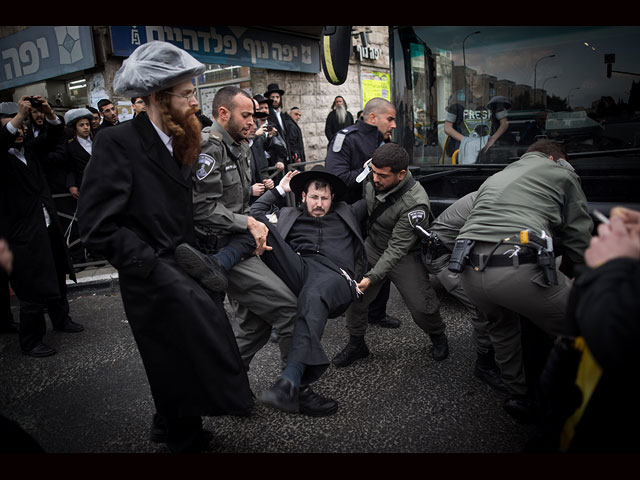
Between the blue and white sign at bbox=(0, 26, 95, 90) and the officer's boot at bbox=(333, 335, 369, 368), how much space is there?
6557 millimetres

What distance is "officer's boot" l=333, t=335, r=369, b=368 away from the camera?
3666 mm

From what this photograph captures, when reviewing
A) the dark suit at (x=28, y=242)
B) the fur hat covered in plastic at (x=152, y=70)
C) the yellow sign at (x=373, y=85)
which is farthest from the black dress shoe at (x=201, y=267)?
the yellow sign at (x=373, y=85)

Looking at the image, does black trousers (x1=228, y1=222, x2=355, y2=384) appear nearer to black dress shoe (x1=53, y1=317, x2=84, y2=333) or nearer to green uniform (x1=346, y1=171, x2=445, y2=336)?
green uniform (x1=346, y1=171, x2=445, y2=336)

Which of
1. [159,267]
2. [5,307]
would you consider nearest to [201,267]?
[159,267]

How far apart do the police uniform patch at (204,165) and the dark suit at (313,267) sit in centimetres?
59

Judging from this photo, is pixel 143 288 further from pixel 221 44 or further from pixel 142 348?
pixel 221 44

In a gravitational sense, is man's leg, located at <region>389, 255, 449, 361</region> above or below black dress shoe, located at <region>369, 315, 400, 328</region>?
above

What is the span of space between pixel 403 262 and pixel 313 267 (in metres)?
0.82

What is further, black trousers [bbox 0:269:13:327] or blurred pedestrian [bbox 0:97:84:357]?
black trousers [bbox 0:269:13:327]

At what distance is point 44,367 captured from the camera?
3.91 metres

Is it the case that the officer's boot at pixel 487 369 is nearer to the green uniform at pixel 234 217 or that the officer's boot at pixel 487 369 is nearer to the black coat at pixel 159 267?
the green uniform at pixel 234 217

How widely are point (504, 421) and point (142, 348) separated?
79.8 inches

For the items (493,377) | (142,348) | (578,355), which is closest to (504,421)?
(493,377)

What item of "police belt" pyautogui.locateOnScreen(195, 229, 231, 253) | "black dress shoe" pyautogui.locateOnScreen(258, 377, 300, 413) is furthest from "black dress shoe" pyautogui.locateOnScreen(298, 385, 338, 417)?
"police belt" pyautogui.locateOnScreen(195, 229, 231, 253)
